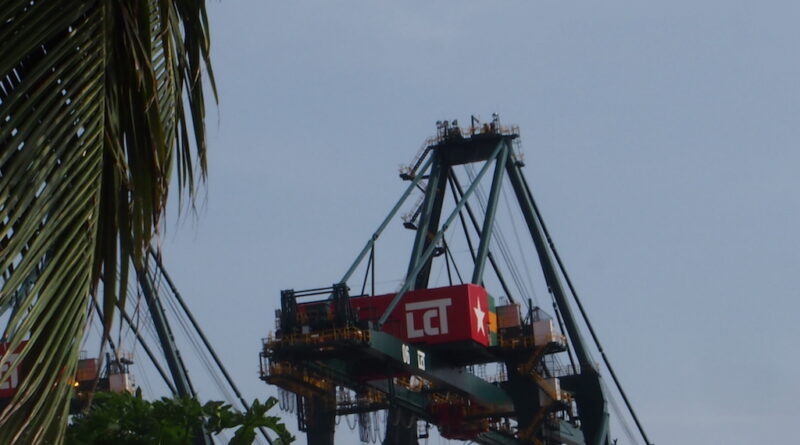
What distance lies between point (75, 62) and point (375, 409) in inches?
2758

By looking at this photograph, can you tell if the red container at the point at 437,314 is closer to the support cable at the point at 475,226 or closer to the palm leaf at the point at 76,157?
the support cable at the point at 475,226

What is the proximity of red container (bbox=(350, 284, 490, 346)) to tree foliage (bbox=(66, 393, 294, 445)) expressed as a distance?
54.3m

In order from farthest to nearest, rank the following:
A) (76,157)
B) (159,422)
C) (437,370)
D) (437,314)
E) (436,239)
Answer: (436,239) → (437,314) → (437,370) → (159,422) → (76,157)

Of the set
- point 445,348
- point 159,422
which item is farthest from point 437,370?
point 159,422

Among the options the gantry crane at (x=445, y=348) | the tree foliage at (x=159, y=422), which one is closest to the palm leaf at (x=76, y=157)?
the tree foliage at (x=159, y=422)

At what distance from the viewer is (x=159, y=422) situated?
20.0 m

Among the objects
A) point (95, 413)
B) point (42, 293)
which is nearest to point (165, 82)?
point (42, 293)

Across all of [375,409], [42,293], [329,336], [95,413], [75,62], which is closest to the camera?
[42,293]

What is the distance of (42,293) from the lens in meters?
5.07

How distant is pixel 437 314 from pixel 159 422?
5676cm

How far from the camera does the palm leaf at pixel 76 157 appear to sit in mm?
4988

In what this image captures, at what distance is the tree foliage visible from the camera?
1983cm

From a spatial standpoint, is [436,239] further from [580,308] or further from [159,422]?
[159,422]

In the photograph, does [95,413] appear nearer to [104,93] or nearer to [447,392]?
[104,93]
